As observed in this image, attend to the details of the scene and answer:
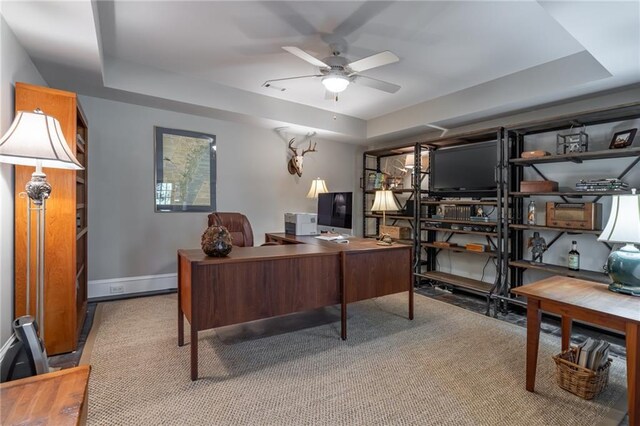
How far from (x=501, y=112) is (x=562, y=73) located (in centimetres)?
76

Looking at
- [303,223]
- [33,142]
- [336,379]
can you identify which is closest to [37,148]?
[33,142]

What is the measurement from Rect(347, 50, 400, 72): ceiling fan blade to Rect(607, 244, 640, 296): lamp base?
1.92m

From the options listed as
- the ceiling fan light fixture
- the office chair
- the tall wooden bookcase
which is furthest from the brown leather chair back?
the ceiling fan light fixture

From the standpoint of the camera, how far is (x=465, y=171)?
12.8 ft

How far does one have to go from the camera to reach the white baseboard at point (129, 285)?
11.6ft

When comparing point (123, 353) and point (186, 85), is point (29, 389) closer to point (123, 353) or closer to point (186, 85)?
point (123, 353)

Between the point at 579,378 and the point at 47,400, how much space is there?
8.57 feet

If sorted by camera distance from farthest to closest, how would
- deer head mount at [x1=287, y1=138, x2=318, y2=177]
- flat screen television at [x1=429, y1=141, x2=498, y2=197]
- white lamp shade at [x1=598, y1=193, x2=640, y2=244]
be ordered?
deer head mount at [x1=287, y1=138, x2=318, y2=177], flat screen television at [x1=429, y1=141, x2=498, y2=197], white lamp shade at [x1=598, y1=193, x2=640, y2=244]

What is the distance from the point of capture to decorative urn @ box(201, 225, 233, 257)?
7.02 ft

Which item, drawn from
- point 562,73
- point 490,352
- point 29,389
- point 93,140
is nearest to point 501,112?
point 562,73

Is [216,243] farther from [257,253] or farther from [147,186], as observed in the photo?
[147,186]

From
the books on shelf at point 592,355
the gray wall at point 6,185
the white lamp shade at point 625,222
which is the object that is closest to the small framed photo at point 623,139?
the white lamp shade at point 625,222

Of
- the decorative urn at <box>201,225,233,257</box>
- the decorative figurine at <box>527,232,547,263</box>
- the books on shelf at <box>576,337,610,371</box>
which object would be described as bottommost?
the books on shelf at <box>576,337,610,371</box>

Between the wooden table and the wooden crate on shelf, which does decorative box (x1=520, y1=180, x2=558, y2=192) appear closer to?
the wooden table
